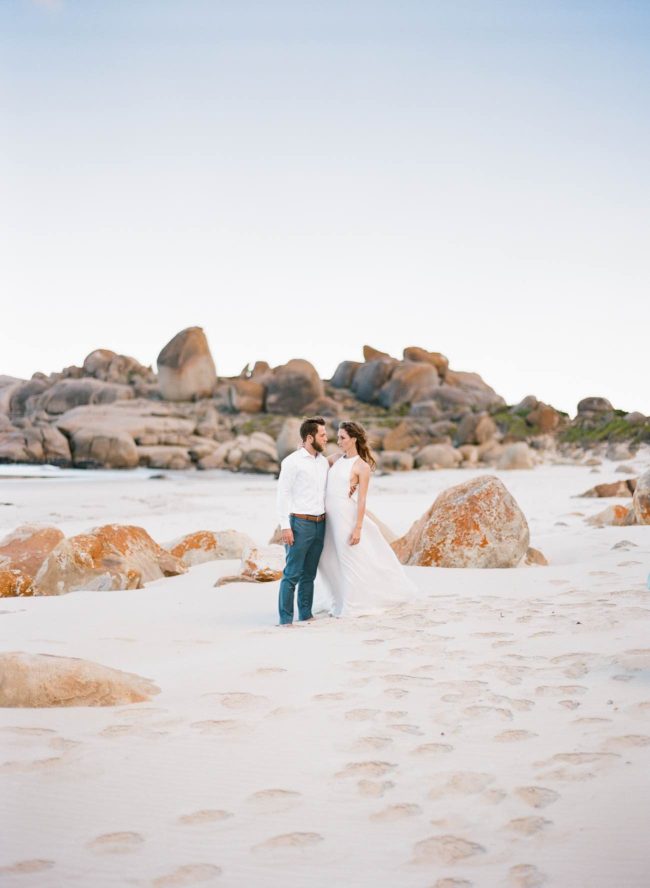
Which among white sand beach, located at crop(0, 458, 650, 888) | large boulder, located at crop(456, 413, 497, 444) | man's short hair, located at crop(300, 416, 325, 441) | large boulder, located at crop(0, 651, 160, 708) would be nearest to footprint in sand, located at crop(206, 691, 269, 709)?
white sand beach, located at crop(0, 458, 650, 888)

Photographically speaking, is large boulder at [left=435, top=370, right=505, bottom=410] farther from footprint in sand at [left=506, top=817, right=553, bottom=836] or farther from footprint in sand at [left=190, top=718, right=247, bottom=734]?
footprint in sand at [left=506, top=817, right=553, bottom=836]

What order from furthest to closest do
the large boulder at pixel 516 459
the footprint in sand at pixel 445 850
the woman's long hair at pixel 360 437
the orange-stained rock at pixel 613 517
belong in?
the large boulder at pixel 516 459 → the orange-stained rock at pixel 613 517 → the woman's long hair at pixel 360 437 → the footprint in sand at pixel 445 850

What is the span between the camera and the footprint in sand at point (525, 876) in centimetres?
258

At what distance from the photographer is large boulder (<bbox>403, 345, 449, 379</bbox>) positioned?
6825 centimetres

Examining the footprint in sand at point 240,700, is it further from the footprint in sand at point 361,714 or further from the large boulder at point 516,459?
the large boulder at point 516,459

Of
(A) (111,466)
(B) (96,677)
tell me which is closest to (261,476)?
(A) (111,466)

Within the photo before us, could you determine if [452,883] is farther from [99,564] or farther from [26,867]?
[99,564]

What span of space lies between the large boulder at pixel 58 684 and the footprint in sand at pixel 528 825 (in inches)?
83.4

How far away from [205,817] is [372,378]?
201ft

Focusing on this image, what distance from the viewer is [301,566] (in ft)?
22.5

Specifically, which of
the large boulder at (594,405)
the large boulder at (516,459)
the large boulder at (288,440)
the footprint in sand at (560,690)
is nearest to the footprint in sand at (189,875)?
the footprint in sand at (560,690)

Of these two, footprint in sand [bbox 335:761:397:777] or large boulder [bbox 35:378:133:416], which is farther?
large boulder [bbox 35:378:133:416]

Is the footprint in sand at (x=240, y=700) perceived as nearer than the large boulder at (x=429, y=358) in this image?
Yes

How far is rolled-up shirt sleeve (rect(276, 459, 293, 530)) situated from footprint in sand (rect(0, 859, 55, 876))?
4138 mm
